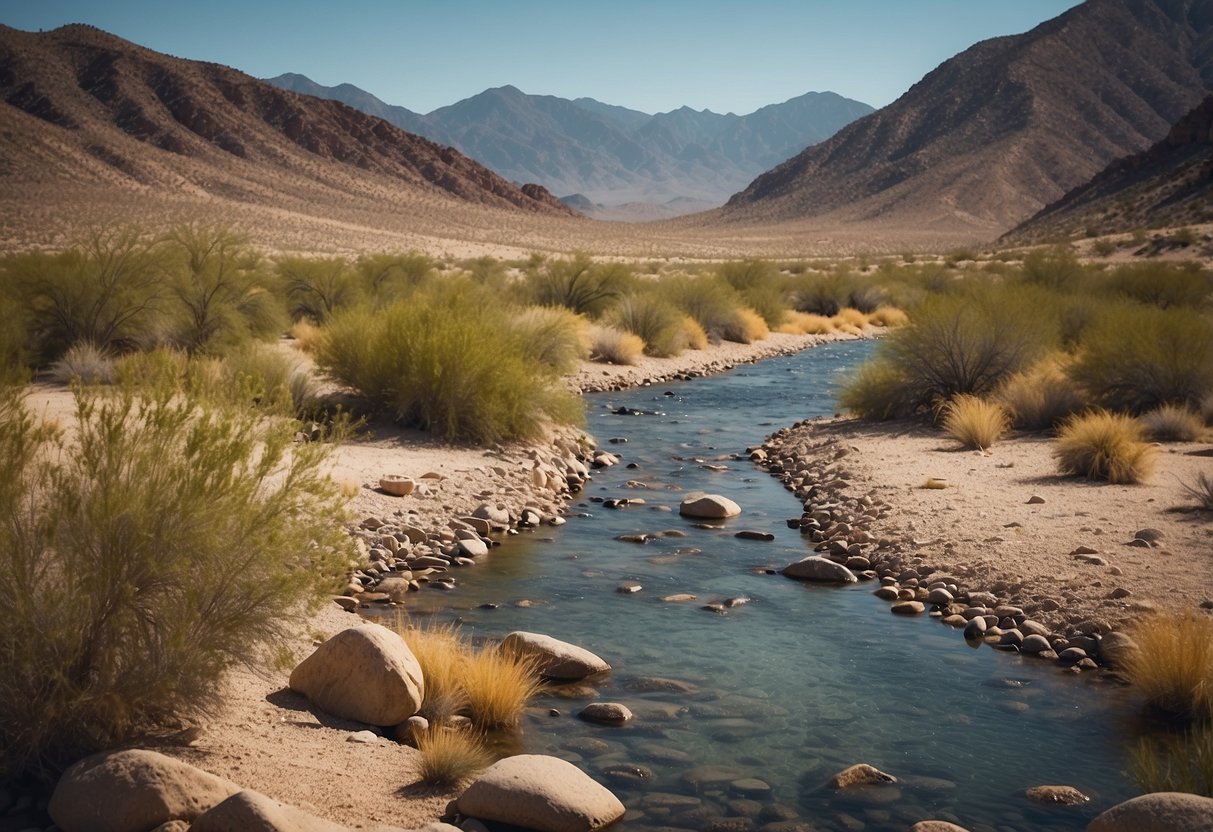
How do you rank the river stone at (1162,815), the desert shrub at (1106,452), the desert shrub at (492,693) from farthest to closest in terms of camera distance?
the desert shrub at (1106,452) < the desert shrub at (492,693) < the river stone at (1162,815)

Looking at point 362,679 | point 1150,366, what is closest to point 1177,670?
point 362,679

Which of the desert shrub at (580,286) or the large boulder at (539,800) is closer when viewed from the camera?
the large boulder at (539,800)

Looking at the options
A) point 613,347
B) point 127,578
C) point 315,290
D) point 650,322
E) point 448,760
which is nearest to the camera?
point 127,578

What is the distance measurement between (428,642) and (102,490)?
2.53 m

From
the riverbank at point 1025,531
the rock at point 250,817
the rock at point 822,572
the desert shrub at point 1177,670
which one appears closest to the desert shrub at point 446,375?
the riverbank at point 1025,531

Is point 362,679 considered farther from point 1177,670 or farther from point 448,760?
point 1177,670

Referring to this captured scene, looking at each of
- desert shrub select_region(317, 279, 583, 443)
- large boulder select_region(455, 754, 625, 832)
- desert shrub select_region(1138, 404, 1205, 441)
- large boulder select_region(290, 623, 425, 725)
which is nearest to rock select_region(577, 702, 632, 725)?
large boulder select_region(290, 623, 425, 725)

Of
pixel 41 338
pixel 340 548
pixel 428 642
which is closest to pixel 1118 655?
pixel 428 642

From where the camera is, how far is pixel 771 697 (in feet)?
25.0

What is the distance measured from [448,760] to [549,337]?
15.3m

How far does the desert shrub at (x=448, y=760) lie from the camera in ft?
19.8

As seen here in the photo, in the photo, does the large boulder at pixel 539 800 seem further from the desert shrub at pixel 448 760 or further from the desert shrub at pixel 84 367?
the desert shrub at pixel 84 367

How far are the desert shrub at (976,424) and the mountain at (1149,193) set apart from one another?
147 ft

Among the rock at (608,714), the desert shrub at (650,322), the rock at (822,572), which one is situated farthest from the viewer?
the desert shrub at (650,322)
